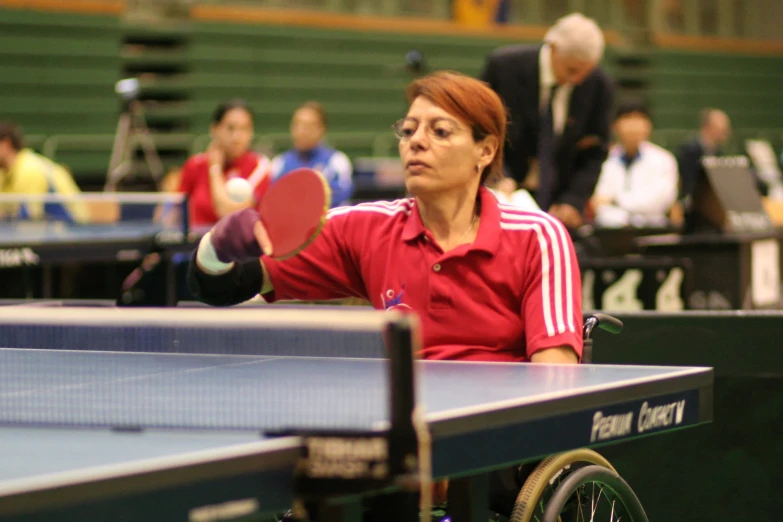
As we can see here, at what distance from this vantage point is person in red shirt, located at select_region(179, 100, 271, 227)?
7.56 metres

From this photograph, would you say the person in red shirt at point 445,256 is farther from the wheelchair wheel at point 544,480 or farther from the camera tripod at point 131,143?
the camera tripod at point 131,143

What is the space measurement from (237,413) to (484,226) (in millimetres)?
1021

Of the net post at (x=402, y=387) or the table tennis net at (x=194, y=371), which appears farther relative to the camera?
the table tennis net at (x=194, y=371)

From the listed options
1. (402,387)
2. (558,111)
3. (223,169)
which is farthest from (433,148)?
(223,169)

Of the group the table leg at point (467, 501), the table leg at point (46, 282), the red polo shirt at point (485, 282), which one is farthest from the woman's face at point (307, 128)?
the table leg at point (467, 501)

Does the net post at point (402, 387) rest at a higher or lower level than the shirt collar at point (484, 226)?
lower

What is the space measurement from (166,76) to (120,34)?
82 cm

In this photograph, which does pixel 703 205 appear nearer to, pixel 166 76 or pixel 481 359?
pixel 481 359

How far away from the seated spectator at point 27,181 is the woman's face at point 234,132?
1.48 metres

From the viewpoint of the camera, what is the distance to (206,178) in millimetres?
7832

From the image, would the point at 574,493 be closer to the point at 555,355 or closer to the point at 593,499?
the point at 593,499

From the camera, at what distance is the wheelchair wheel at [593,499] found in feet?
7.08

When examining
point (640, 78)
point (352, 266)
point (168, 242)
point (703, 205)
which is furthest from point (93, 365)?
point (640, 78)

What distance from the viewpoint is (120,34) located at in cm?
1357
